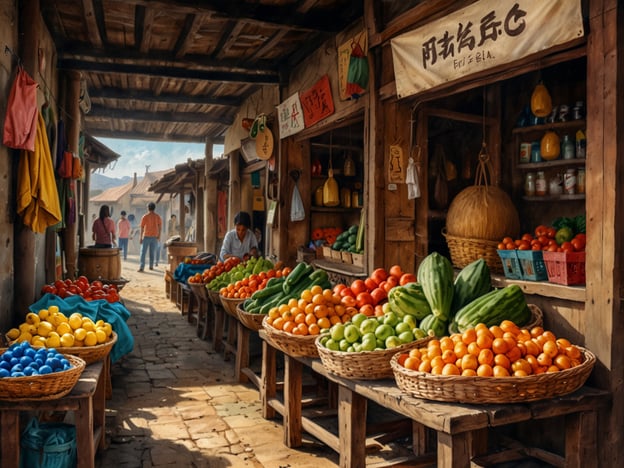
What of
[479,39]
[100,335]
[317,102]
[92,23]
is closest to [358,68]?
[317,102]

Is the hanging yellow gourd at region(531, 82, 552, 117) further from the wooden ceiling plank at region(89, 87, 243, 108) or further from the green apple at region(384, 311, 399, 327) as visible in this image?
the wooden ceiling plank at region(89, 87, 243, 108)

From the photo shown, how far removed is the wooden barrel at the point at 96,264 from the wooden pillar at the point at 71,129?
1.97ft

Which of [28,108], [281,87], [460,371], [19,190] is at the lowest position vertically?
[460,371]

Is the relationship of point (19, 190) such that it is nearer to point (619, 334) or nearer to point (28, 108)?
point (28, 108)

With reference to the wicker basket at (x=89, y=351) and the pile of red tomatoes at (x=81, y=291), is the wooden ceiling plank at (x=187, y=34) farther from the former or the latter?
the wicker basket at (x=89, y=351)

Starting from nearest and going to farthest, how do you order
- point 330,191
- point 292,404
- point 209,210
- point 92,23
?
point 292,404 < point 92,23 < point 330,191 < point 209,210

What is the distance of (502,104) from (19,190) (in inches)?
213

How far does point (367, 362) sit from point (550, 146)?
3.40 m

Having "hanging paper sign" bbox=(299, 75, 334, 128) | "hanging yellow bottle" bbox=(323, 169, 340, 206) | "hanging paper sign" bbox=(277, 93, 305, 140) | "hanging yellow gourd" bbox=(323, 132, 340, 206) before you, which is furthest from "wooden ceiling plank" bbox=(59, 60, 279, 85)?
"hanging yellow bottle" bbox=(323, 169, 340, 206)

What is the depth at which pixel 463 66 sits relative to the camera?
438 cm

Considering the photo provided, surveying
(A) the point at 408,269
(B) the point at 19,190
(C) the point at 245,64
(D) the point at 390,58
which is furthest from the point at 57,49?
(A) the point at 408,269

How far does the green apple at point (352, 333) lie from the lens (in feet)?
11.6

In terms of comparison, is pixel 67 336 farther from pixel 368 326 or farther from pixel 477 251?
pixel 477 251

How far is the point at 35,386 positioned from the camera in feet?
10.3
